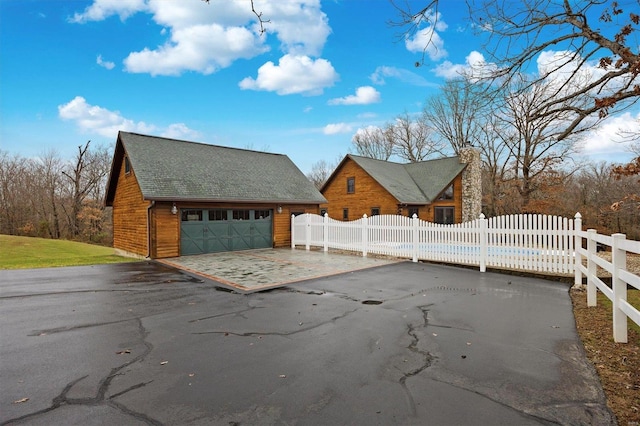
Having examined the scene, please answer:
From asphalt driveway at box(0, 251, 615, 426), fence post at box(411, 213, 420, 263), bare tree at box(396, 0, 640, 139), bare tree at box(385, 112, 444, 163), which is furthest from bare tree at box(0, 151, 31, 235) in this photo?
bare tree at box(385, 112, 444, 163)

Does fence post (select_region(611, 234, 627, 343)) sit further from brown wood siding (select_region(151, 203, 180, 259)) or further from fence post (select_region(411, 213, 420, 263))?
brown wood siding (select_region(151, 203, 180, 259))

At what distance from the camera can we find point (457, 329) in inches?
195

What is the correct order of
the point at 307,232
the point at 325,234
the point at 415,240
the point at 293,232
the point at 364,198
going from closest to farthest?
the point at 415,240 → the point at 325,234 → the point at 307,232 → the point at 293,232 → the point at 364,198

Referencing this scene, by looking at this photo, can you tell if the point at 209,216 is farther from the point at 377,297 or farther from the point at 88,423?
the point at 88,423

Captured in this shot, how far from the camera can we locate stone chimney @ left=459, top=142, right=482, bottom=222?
24.1 m

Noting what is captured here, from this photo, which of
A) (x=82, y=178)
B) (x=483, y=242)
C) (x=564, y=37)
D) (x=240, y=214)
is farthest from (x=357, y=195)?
(x=82, y=178)

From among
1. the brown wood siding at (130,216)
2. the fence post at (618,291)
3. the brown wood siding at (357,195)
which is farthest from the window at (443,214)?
the fence post at (618,291)

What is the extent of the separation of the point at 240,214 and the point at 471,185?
56.4 ft

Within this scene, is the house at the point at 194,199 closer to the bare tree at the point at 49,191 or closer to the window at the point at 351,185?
the window at the point at 351,185

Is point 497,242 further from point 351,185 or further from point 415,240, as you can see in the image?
point 351,185

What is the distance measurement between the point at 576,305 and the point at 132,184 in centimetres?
1633

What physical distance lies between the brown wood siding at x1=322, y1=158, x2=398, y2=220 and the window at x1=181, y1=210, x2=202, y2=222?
1270cm

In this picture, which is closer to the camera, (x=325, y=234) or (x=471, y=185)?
(x=325, y=234)

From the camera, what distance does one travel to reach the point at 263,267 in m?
11.0
